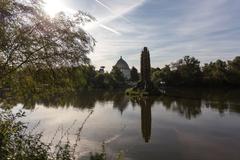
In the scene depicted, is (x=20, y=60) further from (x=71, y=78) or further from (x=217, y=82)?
(x=217, y=82)

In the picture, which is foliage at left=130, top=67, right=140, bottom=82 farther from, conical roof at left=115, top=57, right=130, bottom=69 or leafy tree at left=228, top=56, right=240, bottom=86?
leafy tree at left=228, top=56, right=240, bottom=86

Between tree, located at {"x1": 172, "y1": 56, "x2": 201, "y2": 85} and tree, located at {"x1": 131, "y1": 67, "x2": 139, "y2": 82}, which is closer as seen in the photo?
tree, located at {"x1": 172, "y1": 56, "x2": 201, "y2": 85}

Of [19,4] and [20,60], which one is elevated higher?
[19,4]

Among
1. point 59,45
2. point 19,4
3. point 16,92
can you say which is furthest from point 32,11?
point 16,92

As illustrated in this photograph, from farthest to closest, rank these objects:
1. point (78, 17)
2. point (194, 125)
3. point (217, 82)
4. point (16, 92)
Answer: point (217, 82)
point (194, 125)
point (78, 17)
point (16, 92)

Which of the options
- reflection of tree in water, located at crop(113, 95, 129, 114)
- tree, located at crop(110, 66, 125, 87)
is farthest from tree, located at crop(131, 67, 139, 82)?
reflection of tree in water, located at crop(113, 95, 129, 114)

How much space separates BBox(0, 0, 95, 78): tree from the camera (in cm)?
519

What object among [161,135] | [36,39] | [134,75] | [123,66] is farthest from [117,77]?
[36,39]

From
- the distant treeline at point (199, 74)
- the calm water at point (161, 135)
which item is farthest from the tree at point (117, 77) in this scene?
the calm water at point (161, 135)

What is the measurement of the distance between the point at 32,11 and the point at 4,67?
128 centimetres

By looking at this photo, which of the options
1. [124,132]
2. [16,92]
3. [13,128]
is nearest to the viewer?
[13,128]

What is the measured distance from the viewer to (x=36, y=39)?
544cm

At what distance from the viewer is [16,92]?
5637 millimetres

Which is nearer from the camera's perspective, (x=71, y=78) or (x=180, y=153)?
(x=71, y=78)
